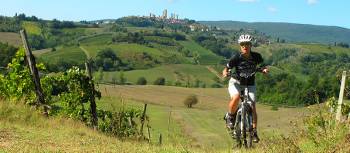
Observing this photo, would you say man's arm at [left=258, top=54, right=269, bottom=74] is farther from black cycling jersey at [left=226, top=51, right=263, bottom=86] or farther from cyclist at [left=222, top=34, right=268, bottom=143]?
black cycling jersey at [left=226, top=51, right=263, bottom=86]

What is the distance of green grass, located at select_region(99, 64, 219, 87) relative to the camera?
13000cm

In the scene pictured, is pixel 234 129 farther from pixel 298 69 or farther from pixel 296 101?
pixel 298 69

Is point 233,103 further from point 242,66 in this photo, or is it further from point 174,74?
point 174,74

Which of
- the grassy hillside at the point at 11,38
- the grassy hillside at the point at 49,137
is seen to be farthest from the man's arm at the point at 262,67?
the grassy hillside at the point at 11,38

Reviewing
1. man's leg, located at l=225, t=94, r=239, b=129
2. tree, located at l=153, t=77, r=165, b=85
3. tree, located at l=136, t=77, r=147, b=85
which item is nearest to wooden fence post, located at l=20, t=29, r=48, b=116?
man's leg, located at l=225, t=94, r=239, b=129

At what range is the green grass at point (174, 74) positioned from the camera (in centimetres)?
13000

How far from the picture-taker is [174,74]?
14388cm

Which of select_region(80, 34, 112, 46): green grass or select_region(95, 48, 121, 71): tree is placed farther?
select_region(80, 34, 112, 46): green grass

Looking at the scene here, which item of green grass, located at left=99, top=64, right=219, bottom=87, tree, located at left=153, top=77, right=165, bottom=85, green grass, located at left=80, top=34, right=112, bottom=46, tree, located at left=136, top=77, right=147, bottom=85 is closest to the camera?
tree, located at left=136, top=77, right=147, bottom=85

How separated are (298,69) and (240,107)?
536 ft

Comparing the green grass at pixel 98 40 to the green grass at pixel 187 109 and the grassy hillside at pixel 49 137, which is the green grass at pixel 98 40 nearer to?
the green grass at pixel 187 109

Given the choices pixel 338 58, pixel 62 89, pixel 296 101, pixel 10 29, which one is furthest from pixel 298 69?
pixel 62 89

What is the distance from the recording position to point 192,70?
150500mm

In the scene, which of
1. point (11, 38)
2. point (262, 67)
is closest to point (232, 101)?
point (262, 67)
